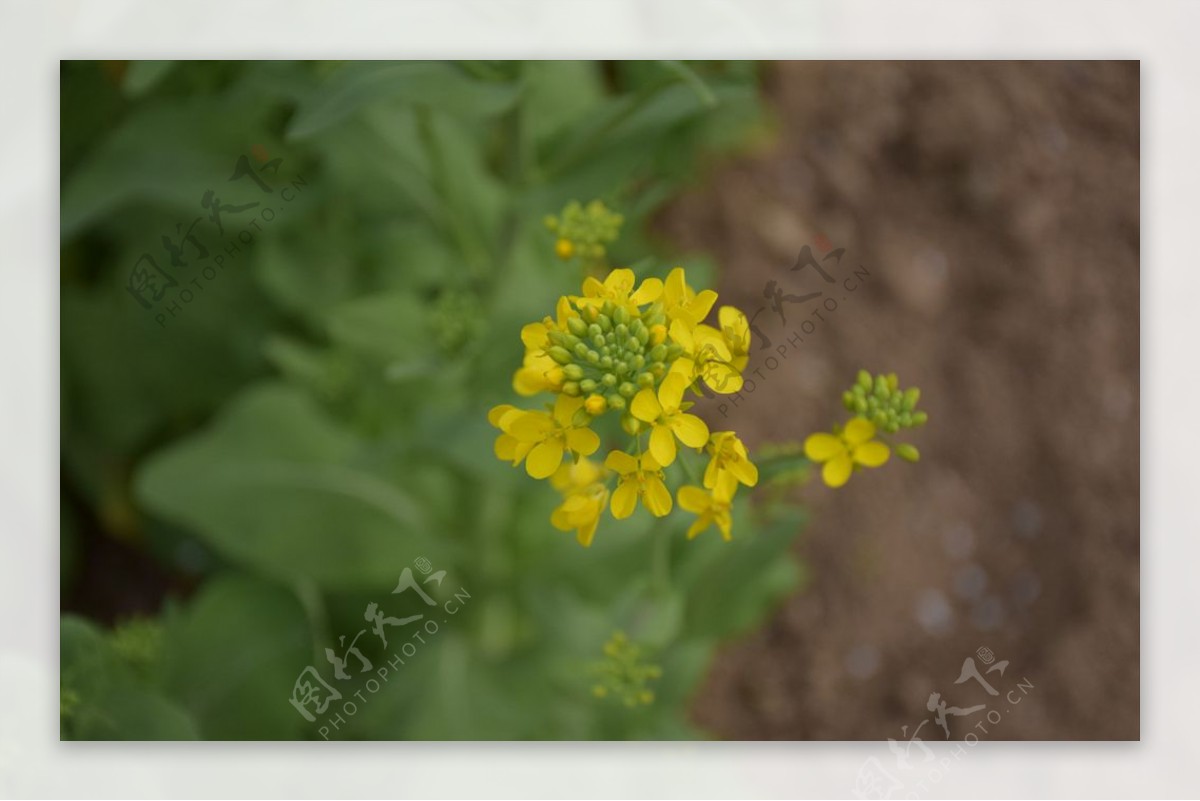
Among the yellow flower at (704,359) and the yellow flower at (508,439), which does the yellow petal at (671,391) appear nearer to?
the yellow flower at (704,359)

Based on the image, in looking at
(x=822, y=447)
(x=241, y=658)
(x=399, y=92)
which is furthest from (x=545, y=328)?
(x=241, y=658)

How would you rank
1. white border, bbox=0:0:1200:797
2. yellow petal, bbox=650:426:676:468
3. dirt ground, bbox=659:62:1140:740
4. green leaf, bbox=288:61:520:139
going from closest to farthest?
yellow petal, bbox=650:426:676:468 < green leaf, bbox=288:61:520:139 < white border, bbox=0:0:1200:797 < dirt ground, bbox=659:62:1140:740

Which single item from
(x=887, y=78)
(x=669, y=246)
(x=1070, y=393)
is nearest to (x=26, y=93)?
(x=669, y=246)

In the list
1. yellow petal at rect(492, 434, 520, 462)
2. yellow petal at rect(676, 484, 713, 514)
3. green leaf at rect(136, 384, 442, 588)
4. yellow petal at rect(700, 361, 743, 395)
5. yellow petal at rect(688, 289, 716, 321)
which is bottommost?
green leaf at rect(136, 384, 442, 588)

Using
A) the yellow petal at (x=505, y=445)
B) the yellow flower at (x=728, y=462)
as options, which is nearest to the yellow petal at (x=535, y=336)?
the yellow petal at (x=505, y=445)

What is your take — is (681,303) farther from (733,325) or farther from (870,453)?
(870,453)

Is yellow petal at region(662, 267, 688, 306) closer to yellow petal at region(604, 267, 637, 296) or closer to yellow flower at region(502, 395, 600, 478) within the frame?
yellow petal at region(604, 267, 637, 296)

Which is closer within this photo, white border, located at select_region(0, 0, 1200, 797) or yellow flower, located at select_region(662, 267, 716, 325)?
yellow flower, located at select_region(662, 267, 716, 325)

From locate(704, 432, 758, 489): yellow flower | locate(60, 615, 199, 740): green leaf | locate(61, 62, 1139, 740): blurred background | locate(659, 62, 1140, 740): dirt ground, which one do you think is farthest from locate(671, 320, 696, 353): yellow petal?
locate(659, 62, 1140, 740): dirt ground
